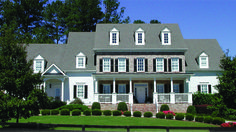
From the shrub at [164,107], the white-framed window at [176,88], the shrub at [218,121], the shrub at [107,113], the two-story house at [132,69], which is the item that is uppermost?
the two-story house at [132,69]

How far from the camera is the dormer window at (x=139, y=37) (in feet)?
116

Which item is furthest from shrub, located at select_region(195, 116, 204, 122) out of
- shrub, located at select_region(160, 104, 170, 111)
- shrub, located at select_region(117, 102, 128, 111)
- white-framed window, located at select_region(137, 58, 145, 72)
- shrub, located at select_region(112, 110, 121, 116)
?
white-framed window, located at select_region(137, 58, 145, 72)

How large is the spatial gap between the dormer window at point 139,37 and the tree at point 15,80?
17.6 metres

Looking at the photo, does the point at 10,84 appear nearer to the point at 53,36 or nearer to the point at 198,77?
the point at 198,77

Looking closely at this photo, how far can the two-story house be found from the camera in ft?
110

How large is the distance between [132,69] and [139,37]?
407cm

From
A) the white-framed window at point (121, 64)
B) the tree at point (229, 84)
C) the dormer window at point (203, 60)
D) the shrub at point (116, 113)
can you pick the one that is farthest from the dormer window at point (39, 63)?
the tree at point (229, 84)

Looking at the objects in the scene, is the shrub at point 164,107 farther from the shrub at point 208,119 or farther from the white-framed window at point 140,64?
the shrub at point 208,119

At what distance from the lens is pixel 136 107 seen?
103 ft

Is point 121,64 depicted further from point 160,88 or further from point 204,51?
point 204,51

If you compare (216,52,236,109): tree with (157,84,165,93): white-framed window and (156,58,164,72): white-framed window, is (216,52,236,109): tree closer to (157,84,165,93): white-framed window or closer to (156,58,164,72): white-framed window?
(156,58,164,72): white-framed window

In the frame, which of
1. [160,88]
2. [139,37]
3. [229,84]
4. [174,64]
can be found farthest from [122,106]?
[229,84]

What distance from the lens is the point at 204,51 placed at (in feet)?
125

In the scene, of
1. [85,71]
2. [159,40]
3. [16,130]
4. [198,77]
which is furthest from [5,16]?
[16,130]
